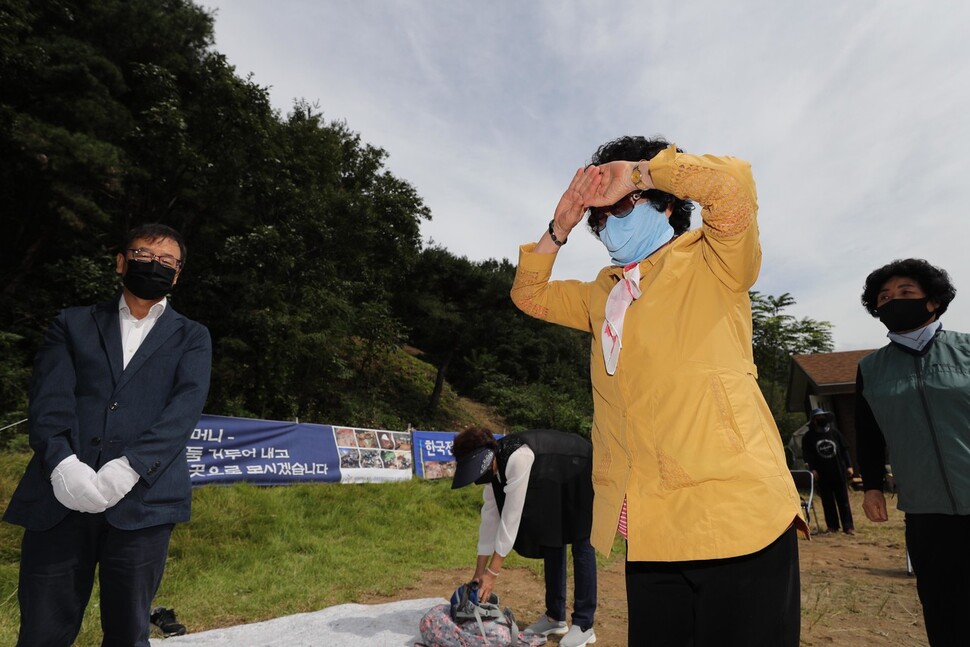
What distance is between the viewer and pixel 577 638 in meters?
3.97

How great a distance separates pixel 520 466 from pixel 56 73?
15.2 m

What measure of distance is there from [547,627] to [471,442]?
1.64m

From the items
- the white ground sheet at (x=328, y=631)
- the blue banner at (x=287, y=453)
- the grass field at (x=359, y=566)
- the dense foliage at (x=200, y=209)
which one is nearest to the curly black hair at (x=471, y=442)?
the white ground sheet at (x=328, y=631)

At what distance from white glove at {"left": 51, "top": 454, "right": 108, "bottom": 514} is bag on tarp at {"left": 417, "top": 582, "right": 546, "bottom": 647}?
2.59 meters

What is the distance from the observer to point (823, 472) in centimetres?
859

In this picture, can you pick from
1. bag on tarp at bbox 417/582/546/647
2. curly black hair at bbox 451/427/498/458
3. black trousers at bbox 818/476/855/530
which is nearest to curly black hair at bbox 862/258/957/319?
curly black hair at bbox 451/427/498/458

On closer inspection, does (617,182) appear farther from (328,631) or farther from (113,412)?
(328,631)

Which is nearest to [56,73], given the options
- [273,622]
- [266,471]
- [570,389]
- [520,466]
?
[266,471]

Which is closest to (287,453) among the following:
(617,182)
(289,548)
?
(289,548)

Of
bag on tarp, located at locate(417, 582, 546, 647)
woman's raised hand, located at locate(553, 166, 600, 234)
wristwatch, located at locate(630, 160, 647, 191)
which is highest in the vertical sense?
woman's raised hand, located at locate(553, 166, 600, 234)

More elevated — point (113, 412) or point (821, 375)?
point (821, 375)

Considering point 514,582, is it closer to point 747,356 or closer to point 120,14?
point 747,356

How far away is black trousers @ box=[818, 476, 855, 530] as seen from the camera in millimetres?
8578

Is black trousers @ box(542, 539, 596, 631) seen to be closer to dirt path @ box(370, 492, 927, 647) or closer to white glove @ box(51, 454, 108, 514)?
dirt path @ box(370, 492, 927, 647)
